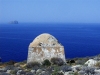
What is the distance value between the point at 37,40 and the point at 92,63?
21.7 feet

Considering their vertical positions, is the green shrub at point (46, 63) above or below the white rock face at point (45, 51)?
below

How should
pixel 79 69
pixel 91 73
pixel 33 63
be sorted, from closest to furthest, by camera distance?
A: pixel 91 73, pixel 79 69, pixel 33 63

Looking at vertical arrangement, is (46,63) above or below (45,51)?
below

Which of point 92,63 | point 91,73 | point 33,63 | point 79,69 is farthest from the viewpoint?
point 33,63

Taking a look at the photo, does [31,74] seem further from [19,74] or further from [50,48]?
[50,48]

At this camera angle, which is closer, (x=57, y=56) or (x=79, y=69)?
(x=79, y=69)

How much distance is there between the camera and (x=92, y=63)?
23.5 m

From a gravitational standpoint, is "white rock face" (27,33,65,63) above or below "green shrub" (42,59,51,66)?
above

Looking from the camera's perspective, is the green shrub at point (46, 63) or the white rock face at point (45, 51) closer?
the green shrub at point (46, 63)

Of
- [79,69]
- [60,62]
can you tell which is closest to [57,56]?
[60,62]

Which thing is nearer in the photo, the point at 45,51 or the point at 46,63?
the point at 46,63

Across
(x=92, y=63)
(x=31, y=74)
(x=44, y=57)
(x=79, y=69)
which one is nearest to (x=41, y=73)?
(x=31, y=74)

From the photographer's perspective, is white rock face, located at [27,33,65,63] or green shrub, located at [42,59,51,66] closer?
green shrub, located at [42,59,51,66]

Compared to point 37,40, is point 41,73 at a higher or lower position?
lower
